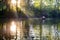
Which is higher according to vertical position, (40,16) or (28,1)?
(28,1)

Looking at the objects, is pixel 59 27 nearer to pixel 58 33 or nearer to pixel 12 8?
pixel 58 33

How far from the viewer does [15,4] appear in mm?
2844

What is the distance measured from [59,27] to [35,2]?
42 centimetres

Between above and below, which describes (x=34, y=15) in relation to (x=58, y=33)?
above

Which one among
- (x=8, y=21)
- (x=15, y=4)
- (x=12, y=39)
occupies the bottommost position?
(x=12, y=39)

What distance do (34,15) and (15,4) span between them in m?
0.27

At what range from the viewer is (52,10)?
2857 mm

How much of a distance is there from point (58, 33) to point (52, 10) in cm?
29

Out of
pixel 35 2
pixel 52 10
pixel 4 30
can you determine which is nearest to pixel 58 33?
pixel 52 10

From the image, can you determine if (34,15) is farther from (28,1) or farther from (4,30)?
(4,30)

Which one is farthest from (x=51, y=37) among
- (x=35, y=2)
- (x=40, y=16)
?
(x=35, y=2)

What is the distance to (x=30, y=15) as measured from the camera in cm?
285

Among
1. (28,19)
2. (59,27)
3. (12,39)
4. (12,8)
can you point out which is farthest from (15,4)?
(59,27)

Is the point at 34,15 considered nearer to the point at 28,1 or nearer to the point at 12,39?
the point at 28,1
